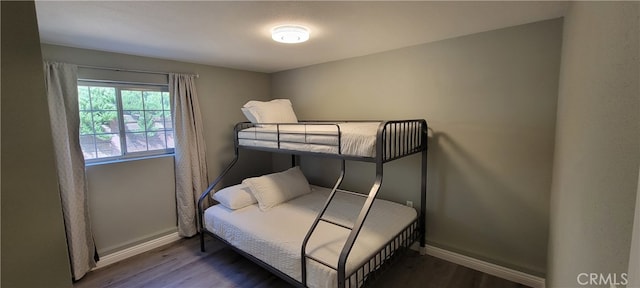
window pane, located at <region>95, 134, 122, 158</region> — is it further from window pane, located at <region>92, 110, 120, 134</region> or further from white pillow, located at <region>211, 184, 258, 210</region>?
white pillow, located at <region>211, 184, 258, 210</region>

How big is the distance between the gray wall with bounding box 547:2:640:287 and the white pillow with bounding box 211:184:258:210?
2.49m

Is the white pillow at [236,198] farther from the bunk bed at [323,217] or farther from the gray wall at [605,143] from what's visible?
the gray wall at [605,143]

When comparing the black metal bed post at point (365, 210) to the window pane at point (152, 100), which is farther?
the window pane at point (152, 100)

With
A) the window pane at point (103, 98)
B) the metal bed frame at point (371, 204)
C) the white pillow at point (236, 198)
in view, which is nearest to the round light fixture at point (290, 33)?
the metal bed frame at point (371, 204)

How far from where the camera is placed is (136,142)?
290 centimetres

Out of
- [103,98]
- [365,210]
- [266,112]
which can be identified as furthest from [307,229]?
[103,98]

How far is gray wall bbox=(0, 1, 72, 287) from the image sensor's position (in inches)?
20.4

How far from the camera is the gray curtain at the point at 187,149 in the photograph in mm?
3019

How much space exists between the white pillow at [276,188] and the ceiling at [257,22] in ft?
4.56

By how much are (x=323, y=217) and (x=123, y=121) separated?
7.73 ft

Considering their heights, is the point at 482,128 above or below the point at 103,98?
below

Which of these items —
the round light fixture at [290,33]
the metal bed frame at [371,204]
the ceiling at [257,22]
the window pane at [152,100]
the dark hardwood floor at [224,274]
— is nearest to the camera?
the ceiling at [257,22]

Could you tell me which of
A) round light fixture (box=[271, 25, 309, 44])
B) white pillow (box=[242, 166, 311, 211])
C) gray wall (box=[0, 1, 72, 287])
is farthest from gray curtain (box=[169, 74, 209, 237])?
gray wall (box=[0, 1, 72, 287])

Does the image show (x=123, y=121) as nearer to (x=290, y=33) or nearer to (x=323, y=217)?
(x=290, y=33)
